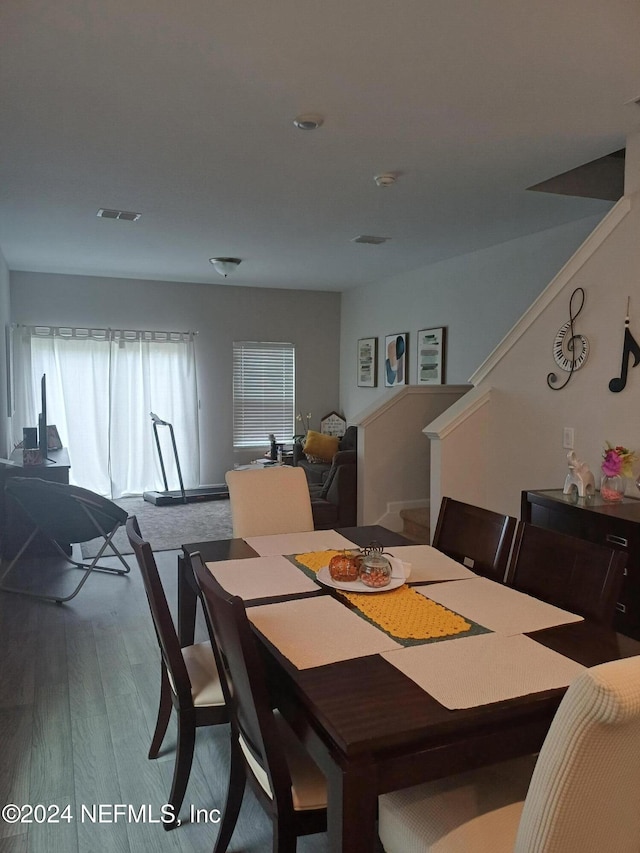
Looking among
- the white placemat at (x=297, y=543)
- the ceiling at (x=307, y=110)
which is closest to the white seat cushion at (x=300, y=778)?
the white placemat at (x=297, y=543)

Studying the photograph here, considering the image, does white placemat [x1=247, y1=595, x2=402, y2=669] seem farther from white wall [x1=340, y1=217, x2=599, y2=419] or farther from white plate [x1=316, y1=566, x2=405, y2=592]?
white wall [x1=340, y1=217, x2=599, y2=419]

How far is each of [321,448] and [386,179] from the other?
3.91 m

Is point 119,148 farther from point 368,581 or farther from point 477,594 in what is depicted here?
point 477,594

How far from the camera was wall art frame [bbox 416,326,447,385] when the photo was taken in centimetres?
621

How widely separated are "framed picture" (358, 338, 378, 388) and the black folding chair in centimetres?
407

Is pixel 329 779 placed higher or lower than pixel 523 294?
lower

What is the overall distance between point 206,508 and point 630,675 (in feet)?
20.4

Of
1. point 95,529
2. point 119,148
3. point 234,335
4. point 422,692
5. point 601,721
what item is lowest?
point 95,529

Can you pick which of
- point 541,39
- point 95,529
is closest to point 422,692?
point 541,39

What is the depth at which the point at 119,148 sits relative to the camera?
324 centimetres

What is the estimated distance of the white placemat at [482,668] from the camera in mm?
1355

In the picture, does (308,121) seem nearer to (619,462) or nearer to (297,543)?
(297,543)

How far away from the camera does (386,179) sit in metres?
3.67

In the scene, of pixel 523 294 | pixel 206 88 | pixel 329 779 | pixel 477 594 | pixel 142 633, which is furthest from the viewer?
pixel 523 294
